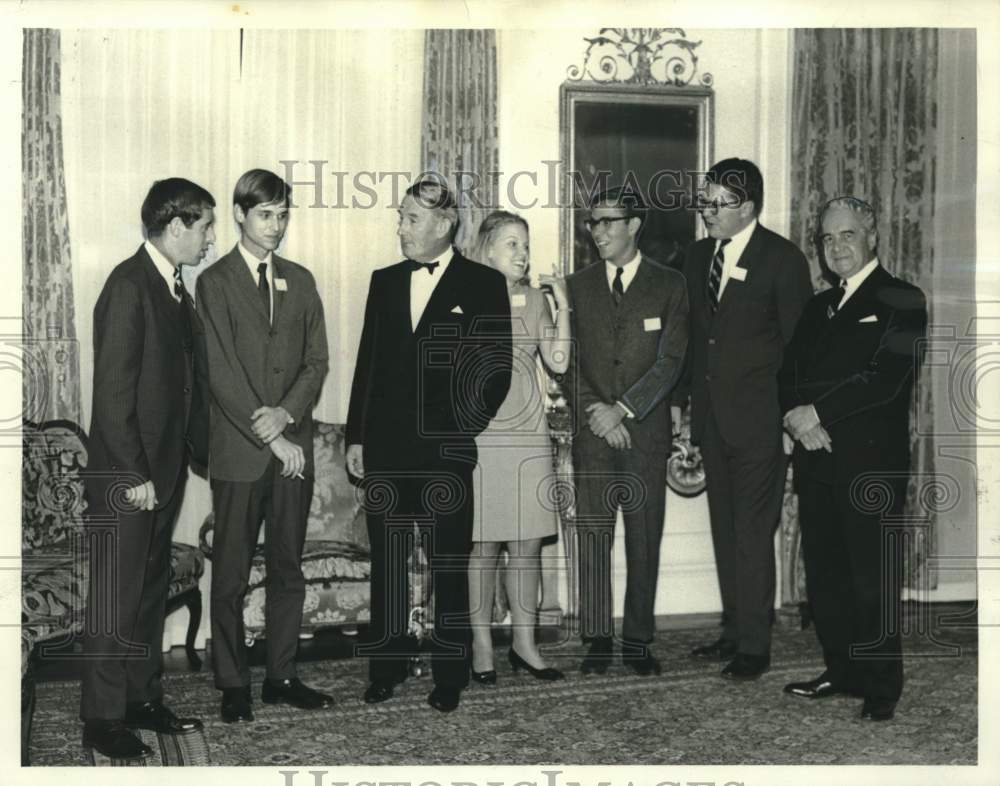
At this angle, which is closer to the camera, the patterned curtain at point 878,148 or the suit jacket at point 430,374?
the suit jacket at point 430,374

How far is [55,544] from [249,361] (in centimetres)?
109

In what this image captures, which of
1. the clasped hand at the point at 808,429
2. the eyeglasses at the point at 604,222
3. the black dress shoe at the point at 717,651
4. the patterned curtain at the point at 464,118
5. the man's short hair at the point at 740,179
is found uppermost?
the patterned curtain at the point at 464,118

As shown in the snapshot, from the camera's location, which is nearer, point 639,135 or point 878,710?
point 878,710

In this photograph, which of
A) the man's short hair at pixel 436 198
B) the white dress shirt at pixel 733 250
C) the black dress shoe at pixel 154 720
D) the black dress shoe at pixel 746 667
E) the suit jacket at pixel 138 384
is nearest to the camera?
the suit jacket at pixel 138 384

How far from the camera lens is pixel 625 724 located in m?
4.68

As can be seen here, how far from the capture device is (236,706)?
4691mm

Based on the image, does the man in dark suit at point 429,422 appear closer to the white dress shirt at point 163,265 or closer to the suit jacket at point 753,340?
the white dress shirt at point 163,265

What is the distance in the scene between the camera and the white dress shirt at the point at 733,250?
17.2 ft

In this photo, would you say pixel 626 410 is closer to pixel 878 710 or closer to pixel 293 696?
pixel 878 710

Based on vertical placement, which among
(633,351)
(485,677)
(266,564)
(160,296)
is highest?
(160,296)

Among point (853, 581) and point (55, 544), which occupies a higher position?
point (55, 544)

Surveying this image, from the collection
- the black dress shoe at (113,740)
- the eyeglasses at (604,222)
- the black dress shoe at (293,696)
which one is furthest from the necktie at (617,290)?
the black dress shoe at (113,740)

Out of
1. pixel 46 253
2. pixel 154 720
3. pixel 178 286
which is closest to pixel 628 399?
pixel 178 286

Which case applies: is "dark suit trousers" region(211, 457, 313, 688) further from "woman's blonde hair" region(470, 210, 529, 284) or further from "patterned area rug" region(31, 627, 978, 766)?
"woman's blonde hair" region(470, 210, 529, 284)
